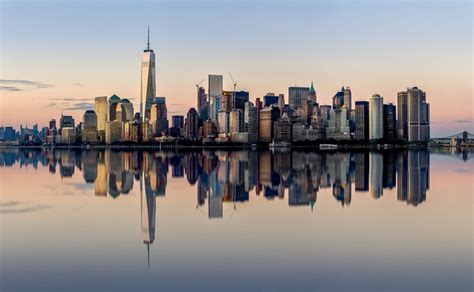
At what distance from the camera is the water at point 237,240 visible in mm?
13891

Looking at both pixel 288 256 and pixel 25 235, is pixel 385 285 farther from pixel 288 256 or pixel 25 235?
pixel 25 235

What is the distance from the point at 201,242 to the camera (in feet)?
60.5

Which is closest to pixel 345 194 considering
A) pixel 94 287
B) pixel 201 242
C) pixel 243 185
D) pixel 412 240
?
pixel 243 185

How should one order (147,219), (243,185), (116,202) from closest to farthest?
1. (147,219)
2. (116,202)
3. (243,185)

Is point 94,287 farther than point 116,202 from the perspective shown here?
No

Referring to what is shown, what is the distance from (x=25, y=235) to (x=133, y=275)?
7.29m

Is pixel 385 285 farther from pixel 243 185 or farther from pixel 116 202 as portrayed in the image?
pixel 243 185

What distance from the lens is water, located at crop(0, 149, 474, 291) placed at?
547 inches

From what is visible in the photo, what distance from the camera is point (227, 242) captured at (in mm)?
18375

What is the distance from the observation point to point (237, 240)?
18.7 m

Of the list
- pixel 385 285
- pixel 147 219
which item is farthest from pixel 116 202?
pixel 385 285

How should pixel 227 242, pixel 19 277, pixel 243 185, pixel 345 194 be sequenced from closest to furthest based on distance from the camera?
1. pixel 19 277
2. pixel 227 242
3. pixel 345 194
4. pixel 243 185

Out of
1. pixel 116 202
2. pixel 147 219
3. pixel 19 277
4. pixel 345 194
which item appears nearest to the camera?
pixel 19 277

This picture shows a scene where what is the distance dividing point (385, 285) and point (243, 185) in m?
25.3
